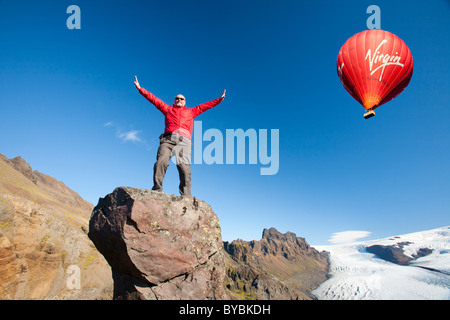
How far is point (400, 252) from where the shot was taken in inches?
7116

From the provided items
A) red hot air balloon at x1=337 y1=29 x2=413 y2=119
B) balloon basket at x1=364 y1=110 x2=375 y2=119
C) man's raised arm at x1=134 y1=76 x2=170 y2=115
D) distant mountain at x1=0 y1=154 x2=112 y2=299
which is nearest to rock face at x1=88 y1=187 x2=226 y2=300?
man's raised arm at x1=134 y1=76 x2=170 y2=115

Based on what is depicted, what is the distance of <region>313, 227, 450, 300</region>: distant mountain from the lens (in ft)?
362

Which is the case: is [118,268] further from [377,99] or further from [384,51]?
[384,51]

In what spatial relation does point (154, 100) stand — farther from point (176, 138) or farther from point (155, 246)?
point (155, 246)

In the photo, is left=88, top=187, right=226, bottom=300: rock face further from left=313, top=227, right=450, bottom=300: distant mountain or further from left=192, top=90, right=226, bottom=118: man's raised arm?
left=313, top=227, right=450, bottom=300: distant mountain

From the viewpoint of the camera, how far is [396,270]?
128m

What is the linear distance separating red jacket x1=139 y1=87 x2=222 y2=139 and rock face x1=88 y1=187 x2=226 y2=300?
9.30 feet

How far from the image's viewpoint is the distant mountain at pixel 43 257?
5294cm

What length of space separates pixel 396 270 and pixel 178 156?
16468 cm

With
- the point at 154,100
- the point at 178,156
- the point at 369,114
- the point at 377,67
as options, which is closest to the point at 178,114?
the point at 154,100

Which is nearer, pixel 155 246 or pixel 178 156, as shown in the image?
pixel 155 246
